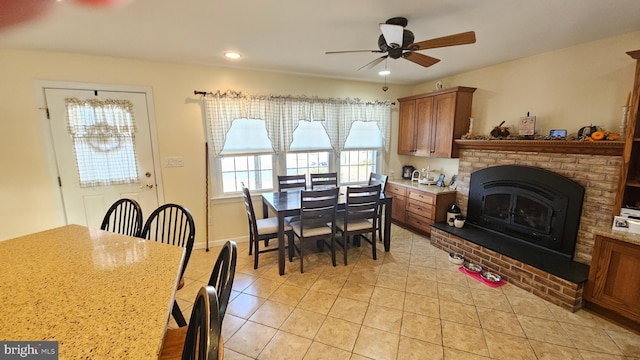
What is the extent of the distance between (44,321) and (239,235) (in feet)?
9.66

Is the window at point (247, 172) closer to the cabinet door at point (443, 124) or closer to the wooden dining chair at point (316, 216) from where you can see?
the wooden dining chair at point (316, 216)

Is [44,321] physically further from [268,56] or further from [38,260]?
[268,56]

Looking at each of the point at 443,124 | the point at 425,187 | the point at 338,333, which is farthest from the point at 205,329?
the point at 443,124

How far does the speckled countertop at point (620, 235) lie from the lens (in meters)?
2.00

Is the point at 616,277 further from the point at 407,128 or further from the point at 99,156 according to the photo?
the point at 99,156

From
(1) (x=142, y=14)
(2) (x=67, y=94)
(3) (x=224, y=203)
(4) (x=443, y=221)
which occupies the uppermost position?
(1) (x=142, y=14)

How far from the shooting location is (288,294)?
2557mm

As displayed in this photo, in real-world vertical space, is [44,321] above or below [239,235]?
above

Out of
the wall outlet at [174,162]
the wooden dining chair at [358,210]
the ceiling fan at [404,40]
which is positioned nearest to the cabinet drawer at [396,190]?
the wooden dining chair at [358,210]

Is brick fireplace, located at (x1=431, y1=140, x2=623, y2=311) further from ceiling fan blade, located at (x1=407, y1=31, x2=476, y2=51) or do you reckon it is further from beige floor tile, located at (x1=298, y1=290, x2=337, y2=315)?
beige floor tile, located at (x1=298, y1=290, x2=337, y2=315)

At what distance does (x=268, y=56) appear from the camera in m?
3.04

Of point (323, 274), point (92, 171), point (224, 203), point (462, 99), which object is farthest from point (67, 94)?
point (462, 99)

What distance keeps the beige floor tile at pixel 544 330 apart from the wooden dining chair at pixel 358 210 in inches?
59.7

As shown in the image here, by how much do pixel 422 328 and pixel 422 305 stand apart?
31cm
